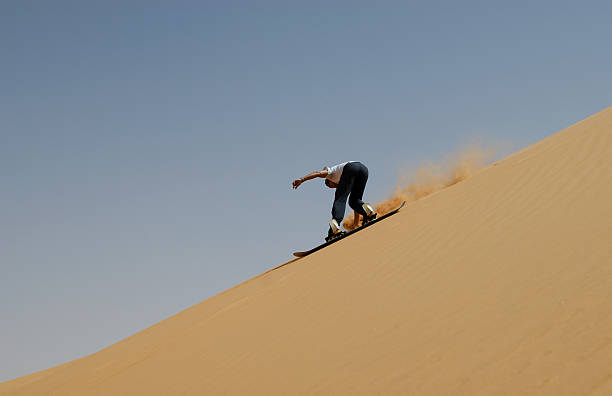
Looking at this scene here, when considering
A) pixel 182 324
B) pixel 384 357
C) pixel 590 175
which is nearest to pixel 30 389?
pixel 182 324

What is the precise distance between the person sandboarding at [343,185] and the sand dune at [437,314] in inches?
28.8

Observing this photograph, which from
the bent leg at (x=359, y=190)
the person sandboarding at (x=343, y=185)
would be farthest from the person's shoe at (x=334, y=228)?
the bent leg at (x=359, y=190)

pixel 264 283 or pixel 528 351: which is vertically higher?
pixel 264 283

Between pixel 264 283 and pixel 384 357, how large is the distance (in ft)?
13.0

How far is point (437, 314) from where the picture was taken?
13.1 ft

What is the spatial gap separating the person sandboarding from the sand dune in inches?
28.8

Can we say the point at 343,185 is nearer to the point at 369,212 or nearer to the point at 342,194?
the point at 342,194

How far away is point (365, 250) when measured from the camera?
657 centimetres

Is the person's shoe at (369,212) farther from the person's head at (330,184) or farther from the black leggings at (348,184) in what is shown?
the person's head at (330,184)

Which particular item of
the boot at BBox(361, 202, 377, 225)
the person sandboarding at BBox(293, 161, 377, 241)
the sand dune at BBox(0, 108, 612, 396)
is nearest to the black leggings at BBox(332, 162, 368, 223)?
the person sandboarding at BBox(293, 161, 377, 241)

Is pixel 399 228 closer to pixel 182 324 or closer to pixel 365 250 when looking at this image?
pixel 365 250

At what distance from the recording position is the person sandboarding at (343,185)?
27.2ft

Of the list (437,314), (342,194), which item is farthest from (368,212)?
(437,314)

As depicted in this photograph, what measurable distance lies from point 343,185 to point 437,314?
14.7ft
